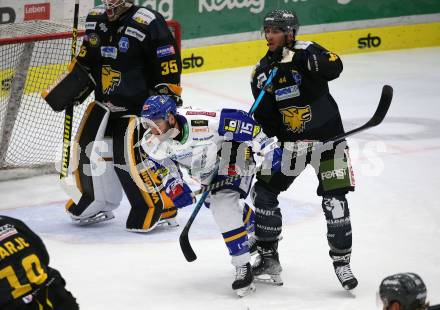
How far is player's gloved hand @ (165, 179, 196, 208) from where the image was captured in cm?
530

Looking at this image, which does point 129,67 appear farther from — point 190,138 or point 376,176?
point 376,176

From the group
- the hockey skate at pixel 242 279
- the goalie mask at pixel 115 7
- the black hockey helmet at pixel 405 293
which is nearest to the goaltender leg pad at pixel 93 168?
the goalie mask at pixel 115 7

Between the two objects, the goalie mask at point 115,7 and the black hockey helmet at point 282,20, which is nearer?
the black hockey helmet at point 282,20

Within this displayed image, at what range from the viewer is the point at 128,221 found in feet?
21.3

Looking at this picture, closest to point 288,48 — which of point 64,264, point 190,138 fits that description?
point 190,138

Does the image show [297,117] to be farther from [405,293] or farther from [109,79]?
[405,293]

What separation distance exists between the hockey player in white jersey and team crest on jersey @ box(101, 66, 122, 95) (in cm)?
106

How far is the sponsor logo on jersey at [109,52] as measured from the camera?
6.29m

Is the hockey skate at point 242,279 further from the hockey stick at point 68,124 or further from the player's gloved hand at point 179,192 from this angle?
the hockey stick at point 68,124

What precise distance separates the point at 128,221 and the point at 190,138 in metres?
1.41

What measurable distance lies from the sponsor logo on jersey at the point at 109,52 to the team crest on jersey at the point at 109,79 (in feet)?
0.24

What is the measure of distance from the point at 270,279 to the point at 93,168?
155 centimetres

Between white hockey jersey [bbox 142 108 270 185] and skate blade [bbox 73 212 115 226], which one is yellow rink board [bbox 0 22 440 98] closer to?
skate blade [bbox 73 212 115 226]

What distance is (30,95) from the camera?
7.96 metres
